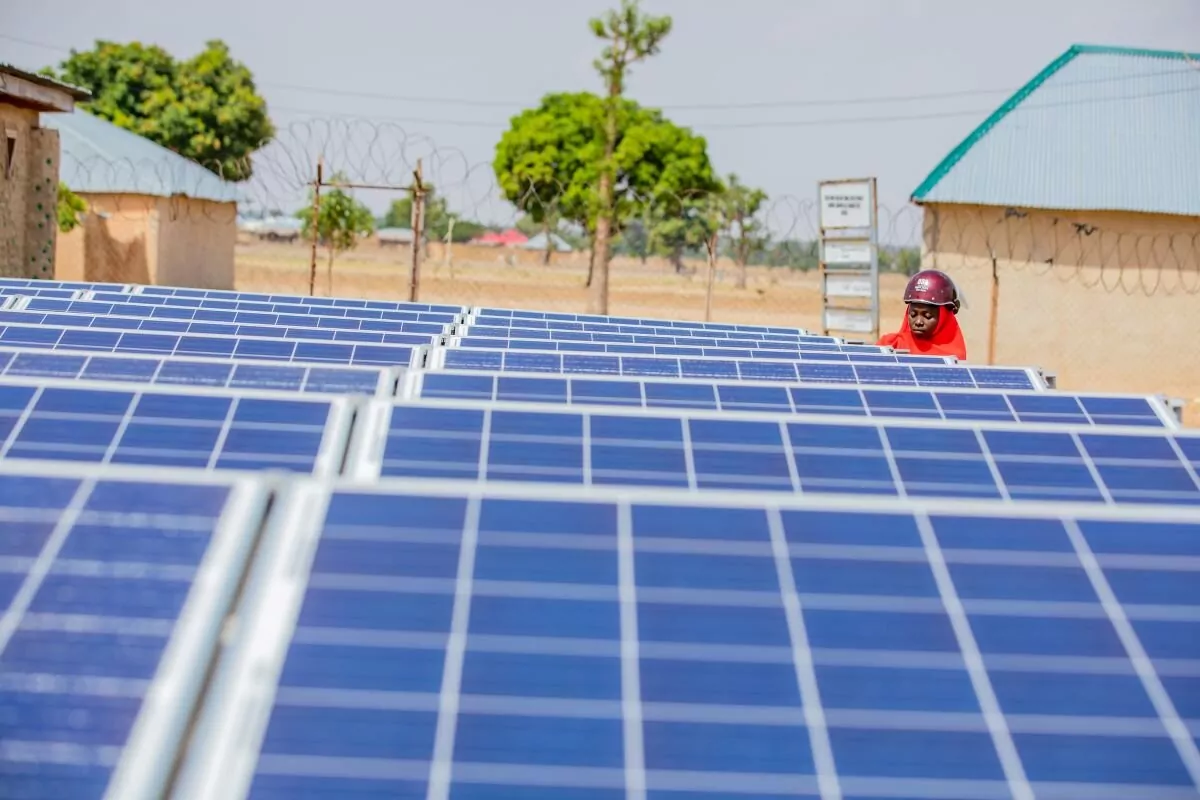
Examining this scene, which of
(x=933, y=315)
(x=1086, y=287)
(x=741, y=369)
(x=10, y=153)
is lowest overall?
(x=741, y=369)

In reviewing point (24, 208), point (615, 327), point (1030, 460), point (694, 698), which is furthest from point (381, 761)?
point (24, 208)

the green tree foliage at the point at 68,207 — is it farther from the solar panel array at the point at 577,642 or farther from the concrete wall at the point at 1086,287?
the solar panel array at the point at 577,642

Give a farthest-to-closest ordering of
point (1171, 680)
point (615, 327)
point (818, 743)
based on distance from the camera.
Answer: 1. point (615, 327)
2. point (1171, 680)
3. point (818, 743)

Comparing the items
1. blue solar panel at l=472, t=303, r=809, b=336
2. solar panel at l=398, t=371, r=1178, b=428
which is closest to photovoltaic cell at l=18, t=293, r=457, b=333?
blue solar panel at l=472, t=303, r=809, b=336

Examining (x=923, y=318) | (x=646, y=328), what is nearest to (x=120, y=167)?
(x=646, y=328)

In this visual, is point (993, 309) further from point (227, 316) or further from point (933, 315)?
point (227, 316)

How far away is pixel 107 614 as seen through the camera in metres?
2.84

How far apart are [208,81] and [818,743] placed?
6667 cm

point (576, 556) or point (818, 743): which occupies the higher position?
point (576, 556)

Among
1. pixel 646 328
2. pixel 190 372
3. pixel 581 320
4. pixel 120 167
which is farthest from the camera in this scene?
pixel 120 167

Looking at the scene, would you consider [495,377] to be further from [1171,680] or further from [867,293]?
[867,293]

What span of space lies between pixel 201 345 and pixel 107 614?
23.4 ft

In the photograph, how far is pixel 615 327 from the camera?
17.0 meters

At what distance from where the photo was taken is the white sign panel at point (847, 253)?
23156mm
